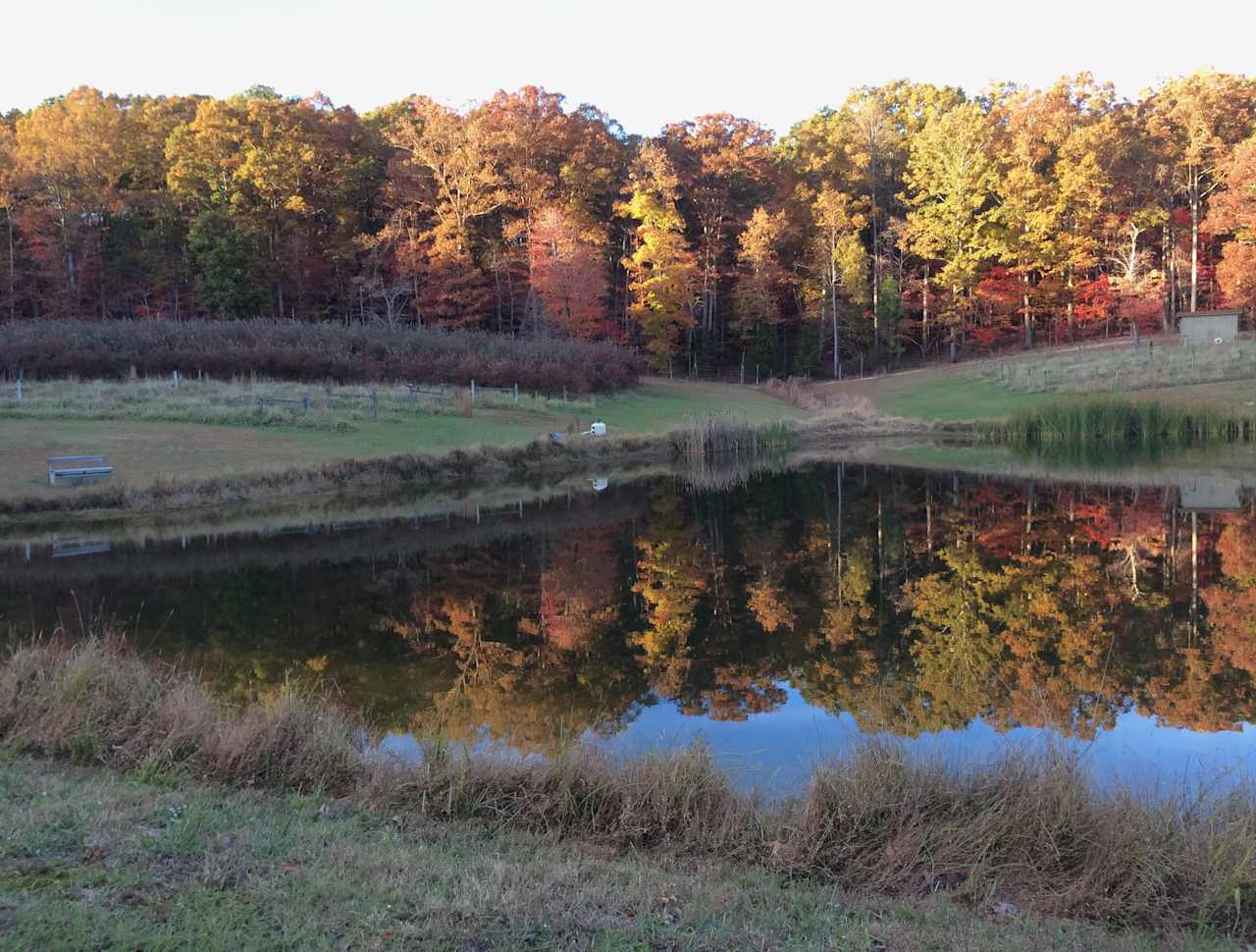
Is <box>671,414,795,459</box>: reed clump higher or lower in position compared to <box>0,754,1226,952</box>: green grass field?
higher

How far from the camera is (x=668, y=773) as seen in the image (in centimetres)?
599

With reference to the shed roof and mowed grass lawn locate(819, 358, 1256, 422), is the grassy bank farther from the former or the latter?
the shed roof

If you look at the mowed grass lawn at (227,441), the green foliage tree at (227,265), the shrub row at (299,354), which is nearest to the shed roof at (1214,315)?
the shrub row at (299,354)

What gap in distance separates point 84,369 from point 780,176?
48671 mm

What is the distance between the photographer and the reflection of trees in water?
9.43 m

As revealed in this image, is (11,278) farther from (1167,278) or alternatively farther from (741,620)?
(1167,278)

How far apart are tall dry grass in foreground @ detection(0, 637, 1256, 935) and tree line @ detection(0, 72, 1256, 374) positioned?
51.5 metres

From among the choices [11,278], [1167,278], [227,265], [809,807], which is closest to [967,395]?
[1167,278]

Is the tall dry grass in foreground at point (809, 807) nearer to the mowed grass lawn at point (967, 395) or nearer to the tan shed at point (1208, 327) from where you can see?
the mowed grass lawn at point (967, 395)

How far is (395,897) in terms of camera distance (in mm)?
4500

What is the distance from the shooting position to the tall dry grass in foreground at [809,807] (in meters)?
4.92

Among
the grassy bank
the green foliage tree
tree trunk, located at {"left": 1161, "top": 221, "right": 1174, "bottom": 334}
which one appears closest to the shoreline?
the grassy bank

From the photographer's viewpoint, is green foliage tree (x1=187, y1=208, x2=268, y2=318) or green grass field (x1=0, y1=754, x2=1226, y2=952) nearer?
green grass field (x1=0, y1=754, x2=1226, y2=952)

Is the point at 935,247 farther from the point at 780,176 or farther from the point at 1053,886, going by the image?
the point at 1053,886
